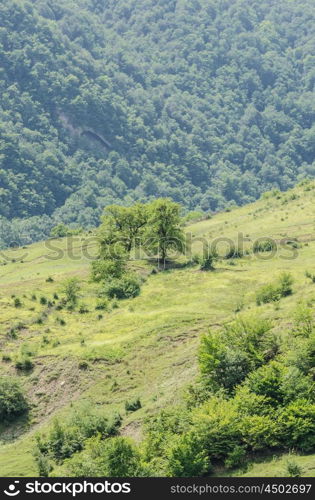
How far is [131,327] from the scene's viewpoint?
261ft

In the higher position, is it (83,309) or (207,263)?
(207,263)

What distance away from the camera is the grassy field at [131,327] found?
209 ft

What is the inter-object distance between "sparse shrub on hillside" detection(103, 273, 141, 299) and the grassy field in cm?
139

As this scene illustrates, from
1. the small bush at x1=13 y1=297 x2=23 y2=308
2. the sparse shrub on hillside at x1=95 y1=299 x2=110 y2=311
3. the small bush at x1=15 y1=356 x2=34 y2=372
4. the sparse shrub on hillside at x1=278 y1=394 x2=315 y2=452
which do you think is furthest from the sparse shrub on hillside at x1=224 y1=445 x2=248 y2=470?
the small bush at x1=13 y1=297 x2=23 y2=308

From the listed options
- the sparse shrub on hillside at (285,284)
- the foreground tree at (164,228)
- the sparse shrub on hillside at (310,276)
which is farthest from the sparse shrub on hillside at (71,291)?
the sparse shrub on hillside at (310,276)

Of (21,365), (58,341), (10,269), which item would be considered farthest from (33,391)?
(10,269)

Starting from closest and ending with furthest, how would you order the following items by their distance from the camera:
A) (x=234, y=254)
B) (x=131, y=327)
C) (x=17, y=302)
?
(x=131, y=327), (x=17, y=302), (x=234, y=254)

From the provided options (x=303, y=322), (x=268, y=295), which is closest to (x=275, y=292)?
(x=268, y=295)

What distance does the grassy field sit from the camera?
63625mm

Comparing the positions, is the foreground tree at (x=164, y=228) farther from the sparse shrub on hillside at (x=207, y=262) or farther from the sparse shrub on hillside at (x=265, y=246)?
Answer: the sparse shrub on hillside at (x=265, y=246)

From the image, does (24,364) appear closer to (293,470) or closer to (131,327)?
(131,327)

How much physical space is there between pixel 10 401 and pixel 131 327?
1699 centimetres

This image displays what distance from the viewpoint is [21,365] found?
72.9 metres

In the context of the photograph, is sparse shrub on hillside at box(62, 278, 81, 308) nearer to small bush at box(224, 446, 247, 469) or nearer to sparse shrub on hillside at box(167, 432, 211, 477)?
sparse shrub on hillside at box(167, 432, 211, 477)
